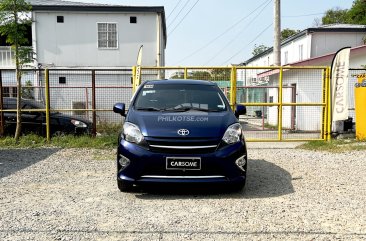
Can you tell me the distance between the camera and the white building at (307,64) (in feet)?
45.4

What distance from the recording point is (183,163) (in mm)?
4957

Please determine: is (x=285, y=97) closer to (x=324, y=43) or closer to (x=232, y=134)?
Answer: (x=324, y=43)

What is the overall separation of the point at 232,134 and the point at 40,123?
7.30m

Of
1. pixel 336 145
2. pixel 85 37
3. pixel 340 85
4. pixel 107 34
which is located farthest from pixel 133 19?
pixel 336 145

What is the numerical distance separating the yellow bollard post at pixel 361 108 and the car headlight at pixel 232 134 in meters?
7.01

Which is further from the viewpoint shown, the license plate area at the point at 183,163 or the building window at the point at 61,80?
the building window at the point at 61,80

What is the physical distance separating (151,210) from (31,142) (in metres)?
6.62

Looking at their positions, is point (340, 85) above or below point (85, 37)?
below

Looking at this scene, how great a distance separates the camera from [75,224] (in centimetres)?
413

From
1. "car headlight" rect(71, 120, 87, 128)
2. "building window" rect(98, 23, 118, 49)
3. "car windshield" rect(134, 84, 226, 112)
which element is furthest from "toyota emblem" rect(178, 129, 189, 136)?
"building window" rect(98, 23, 118, 49)

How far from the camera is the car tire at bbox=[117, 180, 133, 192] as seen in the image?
203 inches

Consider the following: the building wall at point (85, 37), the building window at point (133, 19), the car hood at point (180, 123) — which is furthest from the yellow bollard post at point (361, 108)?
the building window at point (133, 19)

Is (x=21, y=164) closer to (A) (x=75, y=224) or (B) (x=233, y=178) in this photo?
(A) (x=75, y=224)

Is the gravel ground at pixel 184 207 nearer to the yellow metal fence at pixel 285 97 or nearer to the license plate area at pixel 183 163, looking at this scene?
the license plate area at pixel 183 163
